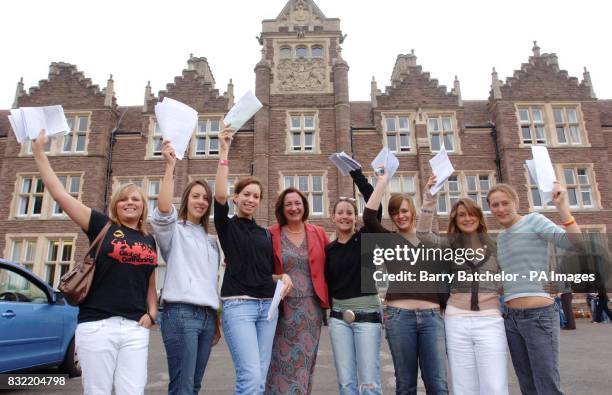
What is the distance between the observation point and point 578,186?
A: 17.7 metres

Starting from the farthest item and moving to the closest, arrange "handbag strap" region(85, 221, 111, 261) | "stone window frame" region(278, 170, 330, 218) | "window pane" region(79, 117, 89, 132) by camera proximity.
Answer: "window pane" region(79, 117, 89, 132) < "stone window frame" region(278, 170, 330, 218) < "handbag strap" region(85, 221, 111, 261)

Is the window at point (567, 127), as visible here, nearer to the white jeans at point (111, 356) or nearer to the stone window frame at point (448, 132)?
the stone window frame at point (448, 132)

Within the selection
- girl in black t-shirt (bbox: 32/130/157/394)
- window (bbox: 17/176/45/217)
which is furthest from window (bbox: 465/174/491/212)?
window (bbox: 17/176/45/217)

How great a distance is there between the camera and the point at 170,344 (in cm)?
303

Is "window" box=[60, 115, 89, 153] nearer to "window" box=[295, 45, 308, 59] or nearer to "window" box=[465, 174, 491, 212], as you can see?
"window" box=[295, 45, 308, 59]

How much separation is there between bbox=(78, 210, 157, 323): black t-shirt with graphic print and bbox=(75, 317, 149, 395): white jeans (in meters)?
0.07

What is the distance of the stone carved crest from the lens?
19.5 metres

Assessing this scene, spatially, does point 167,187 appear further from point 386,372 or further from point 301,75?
point 301,75

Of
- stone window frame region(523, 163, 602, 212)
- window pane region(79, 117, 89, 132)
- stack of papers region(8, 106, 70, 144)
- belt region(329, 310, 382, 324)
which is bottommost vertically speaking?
belt region(329, 310, 382, 324)

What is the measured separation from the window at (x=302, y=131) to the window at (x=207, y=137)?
3.48m

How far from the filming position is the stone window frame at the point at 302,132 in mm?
18406

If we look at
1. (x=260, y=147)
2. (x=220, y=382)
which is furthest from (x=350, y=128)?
(x=220, y=382)

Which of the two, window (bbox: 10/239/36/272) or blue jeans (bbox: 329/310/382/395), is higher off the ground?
window (bbox: 10/239/36/272)

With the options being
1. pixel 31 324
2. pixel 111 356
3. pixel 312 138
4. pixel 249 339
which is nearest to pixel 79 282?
pixel 111 356
